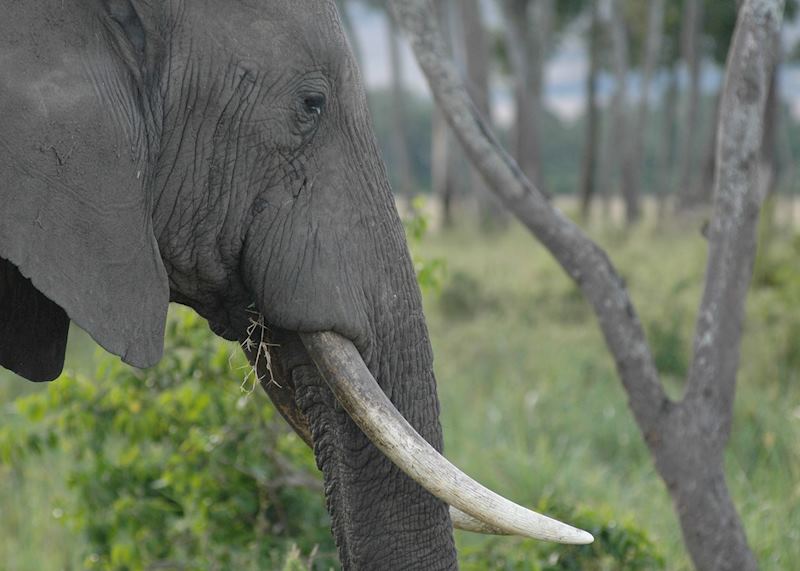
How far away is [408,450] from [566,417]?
4.07 m

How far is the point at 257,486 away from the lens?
4285 millimetres

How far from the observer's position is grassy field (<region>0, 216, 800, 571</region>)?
474 centimetres

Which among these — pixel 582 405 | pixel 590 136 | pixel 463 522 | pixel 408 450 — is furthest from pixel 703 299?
pixel 590 136

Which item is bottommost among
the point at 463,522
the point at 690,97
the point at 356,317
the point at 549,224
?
the point at 463,522

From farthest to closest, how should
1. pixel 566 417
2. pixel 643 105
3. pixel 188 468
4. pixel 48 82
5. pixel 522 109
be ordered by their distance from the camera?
pixel 522 109
pixel 643 105
pixel 566 417
pixel 188 468
pixel 48 82

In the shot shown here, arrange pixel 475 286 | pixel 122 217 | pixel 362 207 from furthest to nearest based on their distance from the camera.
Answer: pixel 475 286 < pixel 362 207 < pixel 122 217

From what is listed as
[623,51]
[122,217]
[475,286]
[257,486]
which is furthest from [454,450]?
[623,51]

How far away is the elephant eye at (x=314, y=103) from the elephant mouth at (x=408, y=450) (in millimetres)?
440

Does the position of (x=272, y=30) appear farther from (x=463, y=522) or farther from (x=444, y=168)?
(x=444, y=168)

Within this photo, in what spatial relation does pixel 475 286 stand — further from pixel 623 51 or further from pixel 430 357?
pixel 623 51

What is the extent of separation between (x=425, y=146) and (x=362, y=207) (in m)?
83.8

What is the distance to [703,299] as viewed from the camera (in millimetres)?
3697

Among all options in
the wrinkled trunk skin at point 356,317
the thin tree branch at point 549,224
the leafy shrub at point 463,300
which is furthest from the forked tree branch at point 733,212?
the leafy shrub at point 463,300

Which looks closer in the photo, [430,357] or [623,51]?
[430,357]
